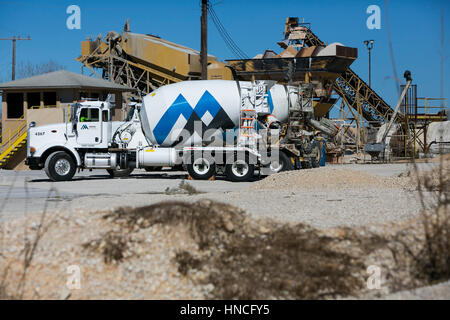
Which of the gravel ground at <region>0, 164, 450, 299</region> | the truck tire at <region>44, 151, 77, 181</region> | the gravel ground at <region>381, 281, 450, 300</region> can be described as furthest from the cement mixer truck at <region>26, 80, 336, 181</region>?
the gravel ground at <region>381, 281, 450, 300</region>

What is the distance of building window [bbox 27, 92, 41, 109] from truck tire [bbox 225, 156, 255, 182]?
1915 centimetres

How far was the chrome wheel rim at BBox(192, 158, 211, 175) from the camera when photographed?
72.7 feet

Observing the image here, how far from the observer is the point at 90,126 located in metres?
23.2

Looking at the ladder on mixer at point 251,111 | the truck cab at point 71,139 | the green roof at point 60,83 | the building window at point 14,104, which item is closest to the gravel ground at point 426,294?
the ladder on mixer at point 251,111

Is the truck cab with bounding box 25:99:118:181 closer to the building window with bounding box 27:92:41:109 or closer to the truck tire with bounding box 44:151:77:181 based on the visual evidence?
the truck tire with bounding box 44:151:77:181

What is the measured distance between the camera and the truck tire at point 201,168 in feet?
72.7

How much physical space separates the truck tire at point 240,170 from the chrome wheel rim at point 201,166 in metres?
0.79

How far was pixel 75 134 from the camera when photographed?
22844 mm

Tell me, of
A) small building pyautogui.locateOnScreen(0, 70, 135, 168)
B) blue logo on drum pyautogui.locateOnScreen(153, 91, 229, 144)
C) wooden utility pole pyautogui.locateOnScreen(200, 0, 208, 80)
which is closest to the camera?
blue logo on drum pyautogui.locateOnScreen(153, 91, 229, 144)

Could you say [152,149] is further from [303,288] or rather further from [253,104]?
[303,288]

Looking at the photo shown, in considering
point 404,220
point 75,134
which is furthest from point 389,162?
point 404,220

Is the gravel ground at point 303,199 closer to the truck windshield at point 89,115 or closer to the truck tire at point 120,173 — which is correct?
the truck windshield at point 89,115

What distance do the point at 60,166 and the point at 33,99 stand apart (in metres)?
15.8

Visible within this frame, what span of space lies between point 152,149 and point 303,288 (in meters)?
16.9
